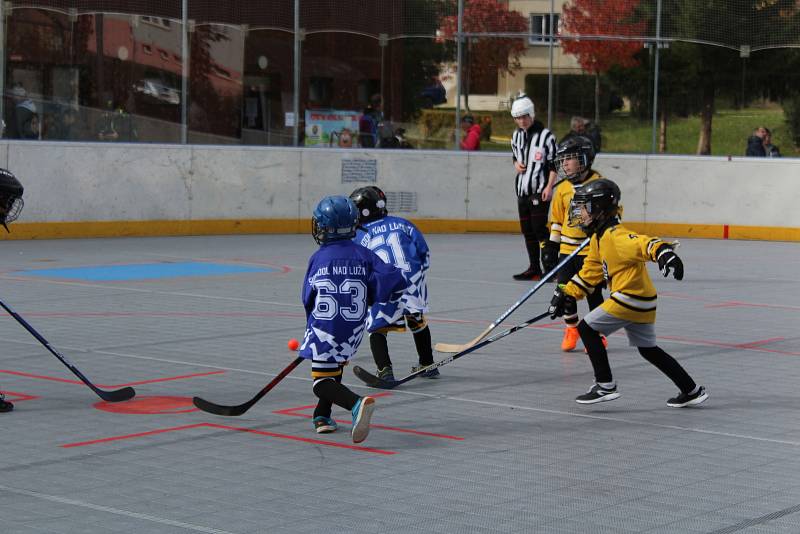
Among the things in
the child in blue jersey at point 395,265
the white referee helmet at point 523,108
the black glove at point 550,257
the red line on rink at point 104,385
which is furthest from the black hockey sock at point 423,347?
the white referee helmet at point 523,108

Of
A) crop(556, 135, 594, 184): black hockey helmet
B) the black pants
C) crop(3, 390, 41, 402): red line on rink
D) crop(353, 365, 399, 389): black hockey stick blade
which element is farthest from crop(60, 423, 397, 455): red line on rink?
the black pants

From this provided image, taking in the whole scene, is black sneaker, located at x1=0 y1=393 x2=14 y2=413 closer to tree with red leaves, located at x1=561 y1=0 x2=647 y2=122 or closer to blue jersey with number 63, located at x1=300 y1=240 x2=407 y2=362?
blue jersey with number 63, located at x1=300 y1=240 x2=407 y2=362

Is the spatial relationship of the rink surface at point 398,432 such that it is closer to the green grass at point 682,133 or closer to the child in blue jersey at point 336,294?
the child in blue jersey at point 336,294

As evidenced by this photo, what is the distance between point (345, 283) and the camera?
22.6ft

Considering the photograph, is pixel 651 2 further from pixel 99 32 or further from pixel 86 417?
pixel 86 417

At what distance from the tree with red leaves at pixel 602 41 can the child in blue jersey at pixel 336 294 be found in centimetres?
1537

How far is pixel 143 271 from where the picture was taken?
15023mm

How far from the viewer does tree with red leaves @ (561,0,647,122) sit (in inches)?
860

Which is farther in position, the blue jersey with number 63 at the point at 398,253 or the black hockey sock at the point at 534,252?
the black hockey sock at the point at 534,252

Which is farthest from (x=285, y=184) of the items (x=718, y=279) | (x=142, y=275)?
(x=718, y=279)

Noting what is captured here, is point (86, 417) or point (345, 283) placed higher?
point (345, 283)

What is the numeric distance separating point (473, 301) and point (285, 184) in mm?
7986

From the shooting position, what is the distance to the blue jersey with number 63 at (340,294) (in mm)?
6859

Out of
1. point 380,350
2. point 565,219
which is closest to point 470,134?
point 565,219
